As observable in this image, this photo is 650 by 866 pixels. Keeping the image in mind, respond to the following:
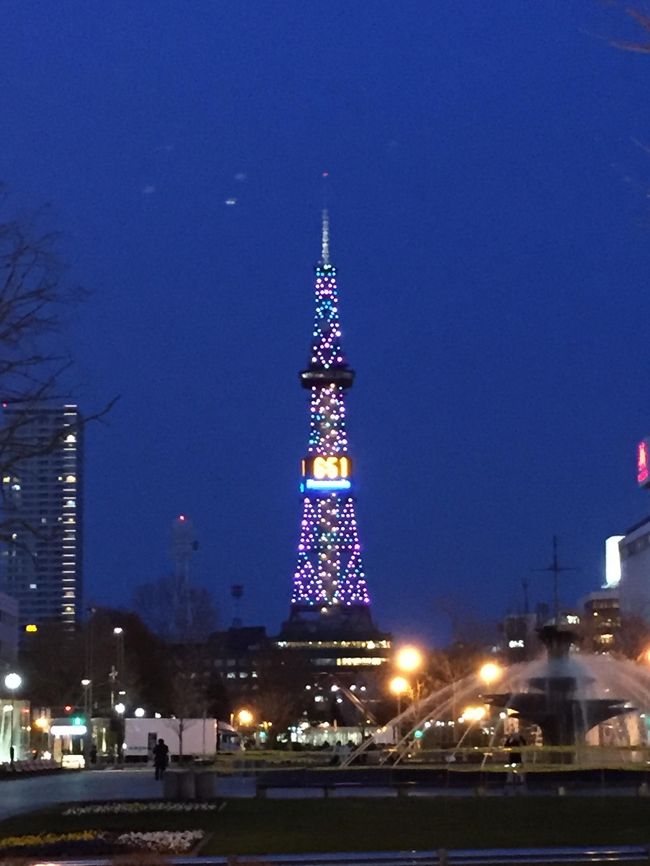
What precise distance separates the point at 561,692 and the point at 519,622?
295 feet

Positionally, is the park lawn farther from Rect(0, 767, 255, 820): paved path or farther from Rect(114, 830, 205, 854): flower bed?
Rect(0, 767, 255, 820): paved path

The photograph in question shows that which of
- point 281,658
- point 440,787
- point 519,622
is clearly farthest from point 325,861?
point 281,658

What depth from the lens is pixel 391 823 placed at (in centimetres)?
3050

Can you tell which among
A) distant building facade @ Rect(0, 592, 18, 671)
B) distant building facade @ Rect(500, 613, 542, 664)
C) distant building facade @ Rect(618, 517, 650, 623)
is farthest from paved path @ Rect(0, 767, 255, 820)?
distant building facade @ Rect(618, 517, 650, 623)

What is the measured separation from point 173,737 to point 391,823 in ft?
195

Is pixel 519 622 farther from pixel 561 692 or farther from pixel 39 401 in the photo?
pixel 39 401

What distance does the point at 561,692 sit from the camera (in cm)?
4775

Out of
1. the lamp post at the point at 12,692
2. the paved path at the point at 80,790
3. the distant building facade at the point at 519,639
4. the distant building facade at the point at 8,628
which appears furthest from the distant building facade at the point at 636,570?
the paved path at the point at 80,790

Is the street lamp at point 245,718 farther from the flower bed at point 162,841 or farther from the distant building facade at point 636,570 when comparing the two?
the flower bed at point 162,841

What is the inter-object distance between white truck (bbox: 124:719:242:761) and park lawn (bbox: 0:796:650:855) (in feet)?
148

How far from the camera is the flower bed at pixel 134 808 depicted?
34.6 m

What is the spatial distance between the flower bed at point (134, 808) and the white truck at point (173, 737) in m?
44.2

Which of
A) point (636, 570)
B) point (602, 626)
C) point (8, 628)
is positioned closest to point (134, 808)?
point (8, 628)

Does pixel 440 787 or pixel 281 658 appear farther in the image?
pixel 281 658
